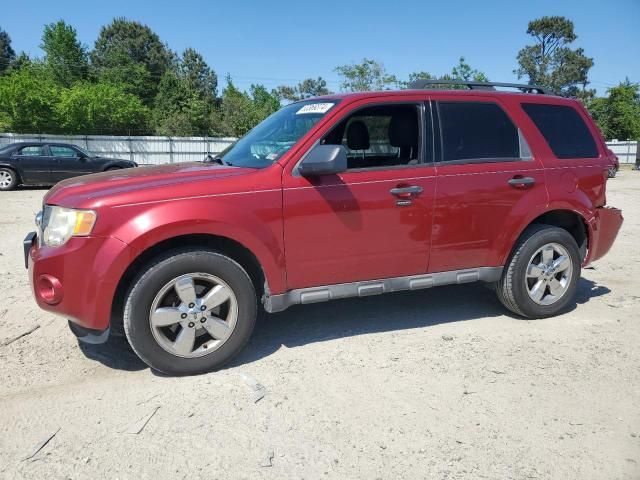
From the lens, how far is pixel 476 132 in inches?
169

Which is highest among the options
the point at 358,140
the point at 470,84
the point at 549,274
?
the point at 470,84

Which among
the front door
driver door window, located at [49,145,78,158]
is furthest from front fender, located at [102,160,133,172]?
Result: the front door

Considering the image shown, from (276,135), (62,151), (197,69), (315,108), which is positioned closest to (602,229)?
(315,108)

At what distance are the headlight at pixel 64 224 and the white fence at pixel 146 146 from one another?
975 inches

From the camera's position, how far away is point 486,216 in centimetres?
425

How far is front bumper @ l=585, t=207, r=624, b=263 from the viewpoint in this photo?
481 cm

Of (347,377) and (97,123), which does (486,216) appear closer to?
(347,377)

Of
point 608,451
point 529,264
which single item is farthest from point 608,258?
point 608,451

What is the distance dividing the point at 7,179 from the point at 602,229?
15.9m

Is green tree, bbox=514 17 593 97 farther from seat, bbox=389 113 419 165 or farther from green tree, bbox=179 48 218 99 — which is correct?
seat, bbox=389 113 419 165

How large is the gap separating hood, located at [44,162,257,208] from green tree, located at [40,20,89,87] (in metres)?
54.8

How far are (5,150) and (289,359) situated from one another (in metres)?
15.2

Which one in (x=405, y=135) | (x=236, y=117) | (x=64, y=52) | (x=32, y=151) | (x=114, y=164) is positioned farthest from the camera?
(x=64, y=52)

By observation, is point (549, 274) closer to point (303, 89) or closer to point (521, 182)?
point (521, 182)
